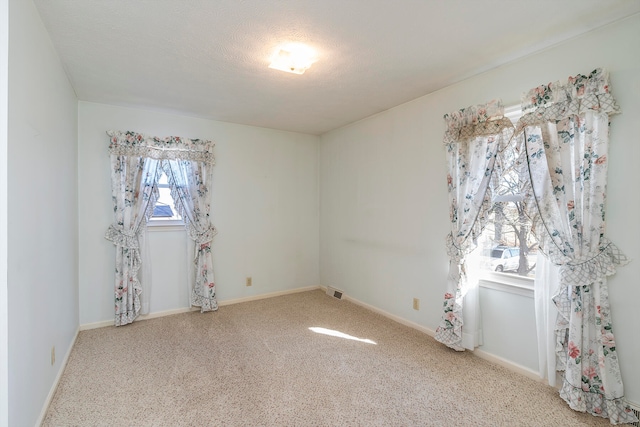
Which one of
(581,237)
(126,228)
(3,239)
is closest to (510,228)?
(581,237)

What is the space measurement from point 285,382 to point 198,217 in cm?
232

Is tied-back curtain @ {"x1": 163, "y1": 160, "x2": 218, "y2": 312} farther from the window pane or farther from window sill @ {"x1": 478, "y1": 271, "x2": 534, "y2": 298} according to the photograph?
window sill @ {"x1": 478, "y1": 271, "x2": 534, "y2": 298}

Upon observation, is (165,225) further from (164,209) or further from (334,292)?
(334,292)

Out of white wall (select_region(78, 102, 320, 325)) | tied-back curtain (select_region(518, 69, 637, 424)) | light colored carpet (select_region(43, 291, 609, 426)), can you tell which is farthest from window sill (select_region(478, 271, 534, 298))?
white wall (select_region(78, 102, 320, 325))

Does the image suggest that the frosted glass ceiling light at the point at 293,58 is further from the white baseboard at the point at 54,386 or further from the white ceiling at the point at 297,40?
the white baseboard at the point at 54,386

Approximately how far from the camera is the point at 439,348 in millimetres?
2779

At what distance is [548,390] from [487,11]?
2535 millimetres

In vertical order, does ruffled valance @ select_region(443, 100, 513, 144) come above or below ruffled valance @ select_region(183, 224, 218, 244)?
above

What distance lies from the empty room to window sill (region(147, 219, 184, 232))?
0.03 m

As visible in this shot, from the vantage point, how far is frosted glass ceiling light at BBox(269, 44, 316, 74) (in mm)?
2168

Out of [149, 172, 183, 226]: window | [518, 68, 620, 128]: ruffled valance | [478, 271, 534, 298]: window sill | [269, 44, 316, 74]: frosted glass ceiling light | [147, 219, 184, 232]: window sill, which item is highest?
[269, 44, 316, 74]: frosted glass ceiling light

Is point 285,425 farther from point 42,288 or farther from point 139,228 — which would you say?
point 139,228

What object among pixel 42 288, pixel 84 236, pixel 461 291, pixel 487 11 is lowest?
pixel 461 291

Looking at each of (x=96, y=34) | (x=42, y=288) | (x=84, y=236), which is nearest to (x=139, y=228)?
(x=84, y=236)
